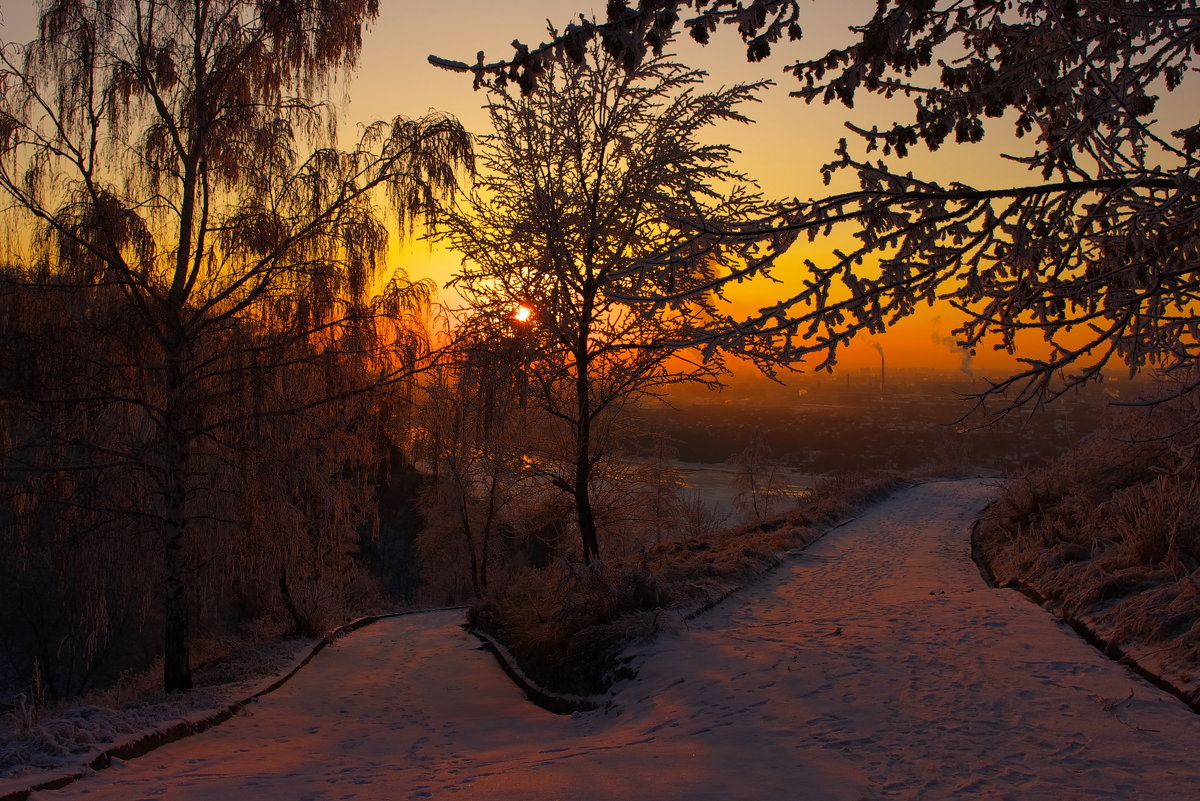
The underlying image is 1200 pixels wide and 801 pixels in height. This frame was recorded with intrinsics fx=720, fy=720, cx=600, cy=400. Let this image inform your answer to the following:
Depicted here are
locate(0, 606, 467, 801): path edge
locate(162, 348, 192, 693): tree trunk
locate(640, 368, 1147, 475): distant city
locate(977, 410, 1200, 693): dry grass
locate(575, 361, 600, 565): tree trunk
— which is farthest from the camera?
locate(640, 368, 1147, 475): distant city

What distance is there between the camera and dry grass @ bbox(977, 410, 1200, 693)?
619 cm

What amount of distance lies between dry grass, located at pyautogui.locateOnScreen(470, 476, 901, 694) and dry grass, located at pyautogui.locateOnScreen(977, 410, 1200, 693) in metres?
3.95

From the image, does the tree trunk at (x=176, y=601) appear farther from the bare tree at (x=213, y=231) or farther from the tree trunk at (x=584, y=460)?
the tree trunk at (x=584, y=460)

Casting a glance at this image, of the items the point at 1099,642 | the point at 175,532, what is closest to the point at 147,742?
the point at 175,532

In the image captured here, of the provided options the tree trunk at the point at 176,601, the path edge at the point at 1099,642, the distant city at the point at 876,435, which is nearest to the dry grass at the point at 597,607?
the path edge at the point at 1099,642

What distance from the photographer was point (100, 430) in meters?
8.23

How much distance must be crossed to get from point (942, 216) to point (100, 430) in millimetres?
8811

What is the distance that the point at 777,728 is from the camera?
534cm

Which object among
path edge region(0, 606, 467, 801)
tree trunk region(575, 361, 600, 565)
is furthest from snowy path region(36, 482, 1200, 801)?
tree trunk region(575, 361, 600, 565)

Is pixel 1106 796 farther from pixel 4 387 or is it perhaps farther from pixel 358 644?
pixel 358 644

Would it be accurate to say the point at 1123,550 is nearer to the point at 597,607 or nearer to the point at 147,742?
the point at 597,607

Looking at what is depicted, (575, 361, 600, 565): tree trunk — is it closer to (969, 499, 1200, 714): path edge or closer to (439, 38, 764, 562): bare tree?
(439, 38, 764, 562): bare tree

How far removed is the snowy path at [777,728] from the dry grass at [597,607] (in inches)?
17.3

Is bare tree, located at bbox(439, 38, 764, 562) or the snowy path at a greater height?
bare tree, located at bbox(439, 38, 764, 562)
